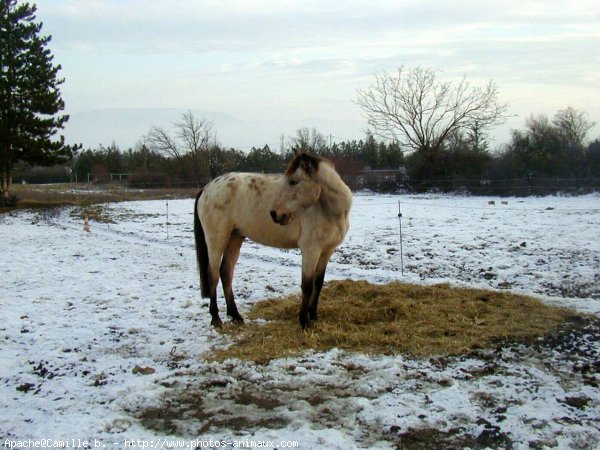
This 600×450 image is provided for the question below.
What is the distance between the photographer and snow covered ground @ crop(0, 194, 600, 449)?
128 inches

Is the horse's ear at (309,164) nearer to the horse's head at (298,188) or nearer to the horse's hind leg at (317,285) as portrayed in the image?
the horse's head at (298,188)

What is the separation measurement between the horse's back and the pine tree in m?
25.0

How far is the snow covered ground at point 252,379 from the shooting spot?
3.25 m

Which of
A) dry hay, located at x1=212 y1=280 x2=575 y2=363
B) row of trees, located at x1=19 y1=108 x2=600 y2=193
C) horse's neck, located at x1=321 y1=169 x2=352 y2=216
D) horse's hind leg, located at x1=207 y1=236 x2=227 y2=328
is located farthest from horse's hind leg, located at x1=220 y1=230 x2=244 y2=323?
row of trees, located at x1=19 y1=108 x2=600 y2=193

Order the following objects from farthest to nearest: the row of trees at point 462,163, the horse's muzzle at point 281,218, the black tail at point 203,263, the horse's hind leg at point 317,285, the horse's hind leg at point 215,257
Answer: the row of trees at point 462,163
the black tail at point 203,263
the horse's hind leg at point 215,257
the horse's hind leg at point 317,285
the horse's muzzle at point 281,218

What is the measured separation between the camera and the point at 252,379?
4.16 meters

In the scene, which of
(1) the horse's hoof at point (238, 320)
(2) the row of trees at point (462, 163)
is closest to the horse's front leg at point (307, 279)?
(1) the horse's hoof at point (238, 320)

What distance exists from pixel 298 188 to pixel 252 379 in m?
2.05

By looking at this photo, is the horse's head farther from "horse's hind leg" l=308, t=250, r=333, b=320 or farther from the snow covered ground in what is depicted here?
the snow covered ground

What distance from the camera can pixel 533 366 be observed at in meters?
4.29

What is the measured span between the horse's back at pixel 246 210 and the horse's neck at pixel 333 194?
19.1 inches

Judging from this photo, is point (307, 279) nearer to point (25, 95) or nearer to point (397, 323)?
point (397, 323)

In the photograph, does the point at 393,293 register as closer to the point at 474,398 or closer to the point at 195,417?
the point at 474,398

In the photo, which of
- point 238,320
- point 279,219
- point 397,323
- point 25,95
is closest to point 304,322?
point 238,320
